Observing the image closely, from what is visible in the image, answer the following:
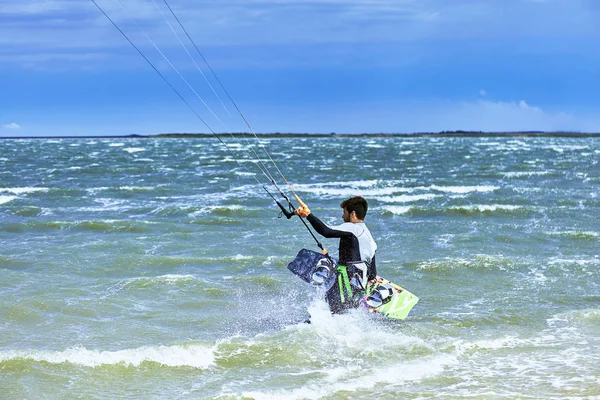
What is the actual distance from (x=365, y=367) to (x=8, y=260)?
8.82 m

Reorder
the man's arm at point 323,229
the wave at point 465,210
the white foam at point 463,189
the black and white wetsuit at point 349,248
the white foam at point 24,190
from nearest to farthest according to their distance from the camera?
the man's arm at point 323,229, the black and white wetsuit at point 349,248, the wave at point 465,210, the white foam at point 24,190, the white foam at point 463,189

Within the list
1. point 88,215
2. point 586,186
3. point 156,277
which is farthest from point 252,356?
point 586,186

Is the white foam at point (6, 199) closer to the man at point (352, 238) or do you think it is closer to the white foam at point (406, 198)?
the white foam at point (406, 198)

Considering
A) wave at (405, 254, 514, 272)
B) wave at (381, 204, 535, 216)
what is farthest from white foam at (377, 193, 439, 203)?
wave at (405, 254, 514, 272)

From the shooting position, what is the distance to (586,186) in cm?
2944

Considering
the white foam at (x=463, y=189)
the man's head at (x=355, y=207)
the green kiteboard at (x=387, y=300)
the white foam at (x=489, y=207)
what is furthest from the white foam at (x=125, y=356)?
the white foam at (x=463, y=189)

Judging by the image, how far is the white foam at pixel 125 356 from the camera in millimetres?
8039

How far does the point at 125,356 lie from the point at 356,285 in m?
2.82

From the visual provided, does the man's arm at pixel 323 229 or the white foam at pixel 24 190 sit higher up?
the white foam at pixel 24 190

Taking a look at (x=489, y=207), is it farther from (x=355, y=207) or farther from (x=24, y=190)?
(x=24, y=190)

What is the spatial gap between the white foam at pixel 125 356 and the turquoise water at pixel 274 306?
1.0 inches

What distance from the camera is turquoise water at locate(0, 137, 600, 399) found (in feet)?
24.4

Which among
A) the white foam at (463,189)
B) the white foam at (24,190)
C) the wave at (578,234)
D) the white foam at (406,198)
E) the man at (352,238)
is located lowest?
the wave at (578,234)

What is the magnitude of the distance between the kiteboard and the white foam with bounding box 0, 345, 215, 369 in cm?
158
